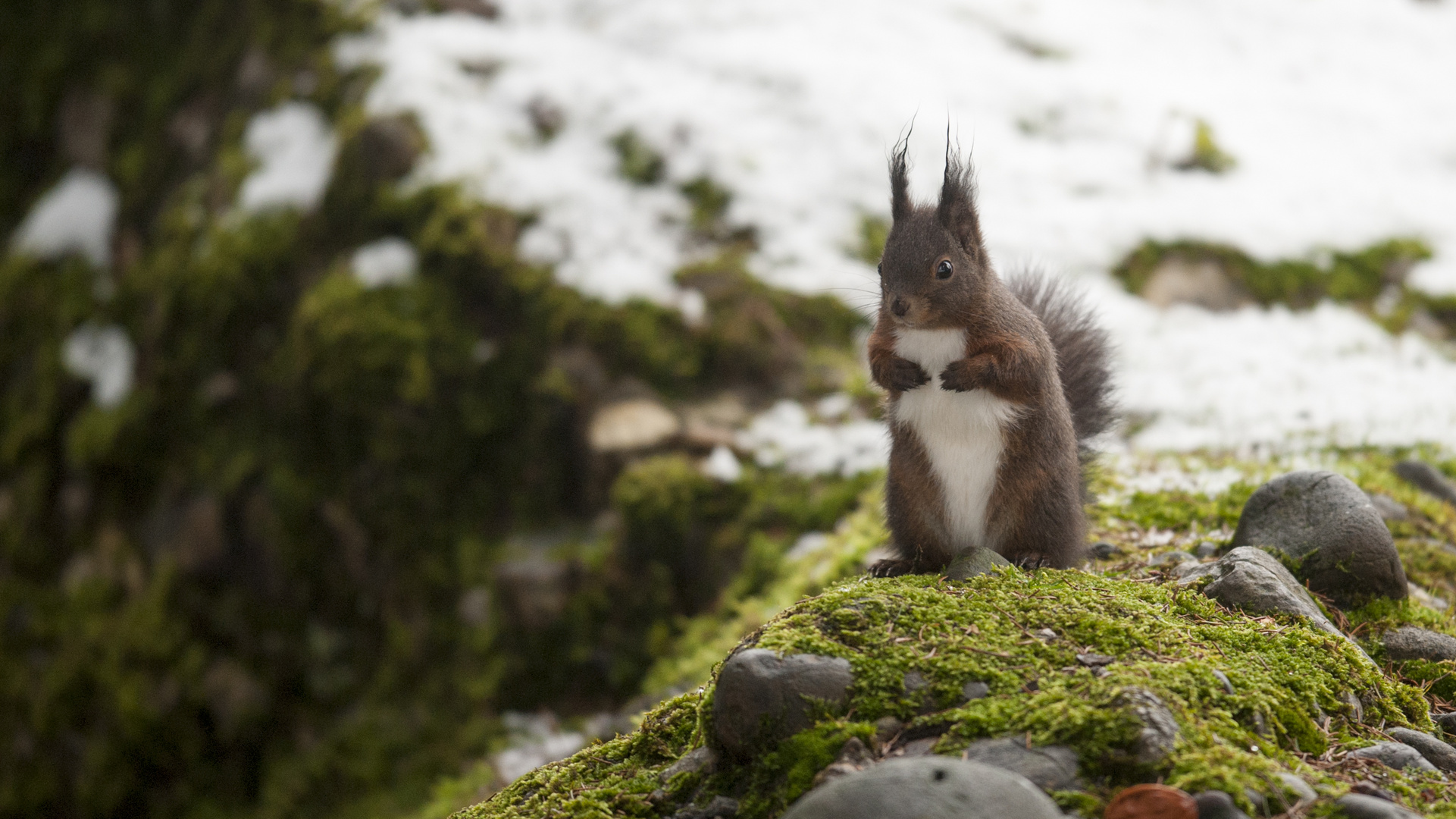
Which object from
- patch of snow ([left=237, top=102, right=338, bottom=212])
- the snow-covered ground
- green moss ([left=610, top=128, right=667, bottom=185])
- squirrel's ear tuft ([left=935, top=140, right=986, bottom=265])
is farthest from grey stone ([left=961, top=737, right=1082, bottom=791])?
patch of snow ([left=237, top=102, right=338, bottom=212])

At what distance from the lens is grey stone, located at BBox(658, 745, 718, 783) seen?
246 centimetres

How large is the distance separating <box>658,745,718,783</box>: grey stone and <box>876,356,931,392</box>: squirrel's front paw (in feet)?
3.88

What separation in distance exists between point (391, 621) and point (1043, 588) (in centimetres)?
400

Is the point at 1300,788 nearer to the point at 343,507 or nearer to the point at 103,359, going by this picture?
the point at 343,507

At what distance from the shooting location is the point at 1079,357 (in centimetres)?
A: 377

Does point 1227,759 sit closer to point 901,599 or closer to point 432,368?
point 901,599

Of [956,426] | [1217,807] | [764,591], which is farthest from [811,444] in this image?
[1217,807]

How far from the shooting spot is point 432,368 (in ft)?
19.7

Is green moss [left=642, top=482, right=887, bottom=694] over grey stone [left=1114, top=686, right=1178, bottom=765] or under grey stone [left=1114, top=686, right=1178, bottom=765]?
under

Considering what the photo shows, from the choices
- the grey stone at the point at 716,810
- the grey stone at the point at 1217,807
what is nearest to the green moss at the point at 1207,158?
the grey stone at the point at 1217,807

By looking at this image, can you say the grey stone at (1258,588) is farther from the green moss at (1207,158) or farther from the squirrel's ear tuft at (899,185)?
the green moss at (1207,158)

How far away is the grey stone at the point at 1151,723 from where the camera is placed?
2.07 m

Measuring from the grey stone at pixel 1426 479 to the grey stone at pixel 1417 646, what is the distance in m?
1.64

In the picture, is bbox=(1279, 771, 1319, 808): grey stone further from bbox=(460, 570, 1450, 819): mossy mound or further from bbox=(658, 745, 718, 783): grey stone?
bbox=(658, 745, 718, 783): grey stone
